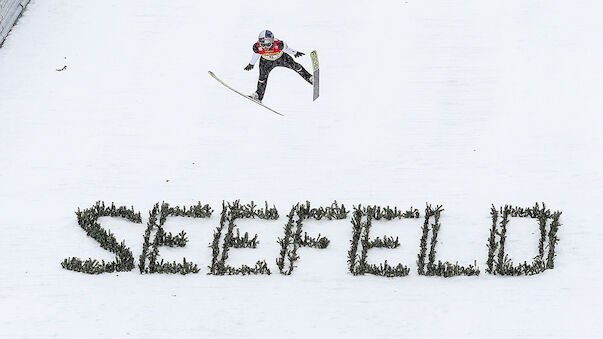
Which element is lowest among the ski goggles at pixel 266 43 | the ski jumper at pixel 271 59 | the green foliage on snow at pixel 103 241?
the green foliage on snow at pixel 103 241

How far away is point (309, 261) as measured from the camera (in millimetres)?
15047

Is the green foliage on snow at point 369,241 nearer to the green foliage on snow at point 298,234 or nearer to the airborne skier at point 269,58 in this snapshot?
the green foliage on snow at point 298,234

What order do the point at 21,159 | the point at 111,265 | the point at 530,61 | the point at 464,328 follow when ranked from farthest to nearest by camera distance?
1. the point at 530,61
2. the point at 21,159
3. the point at 111,265
4. the point at 464,328

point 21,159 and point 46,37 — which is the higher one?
point 46,37

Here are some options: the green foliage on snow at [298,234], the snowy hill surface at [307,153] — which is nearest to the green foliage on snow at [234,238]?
the snowy hill surface at [307,153]

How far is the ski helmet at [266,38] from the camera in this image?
17656mm

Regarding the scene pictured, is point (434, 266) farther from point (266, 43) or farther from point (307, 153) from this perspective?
point (266, 43)

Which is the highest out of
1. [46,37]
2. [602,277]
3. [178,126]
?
[46,37]

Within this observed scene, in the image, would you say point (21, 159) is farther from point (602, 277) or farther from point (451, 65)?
point (602, 277)

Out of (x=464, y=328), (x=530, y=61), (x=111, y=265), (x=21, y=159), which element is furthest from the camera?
(x=530, y=61)

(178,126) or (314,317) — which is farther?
(178,126)

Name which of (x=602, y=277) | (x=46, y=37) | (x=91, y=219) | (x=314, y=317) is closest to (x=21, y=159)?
(x=91, y=219)

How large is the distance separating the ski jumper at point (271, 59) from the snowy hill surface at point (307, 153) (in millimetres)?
246

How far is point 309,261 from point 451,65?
517 centimetres
